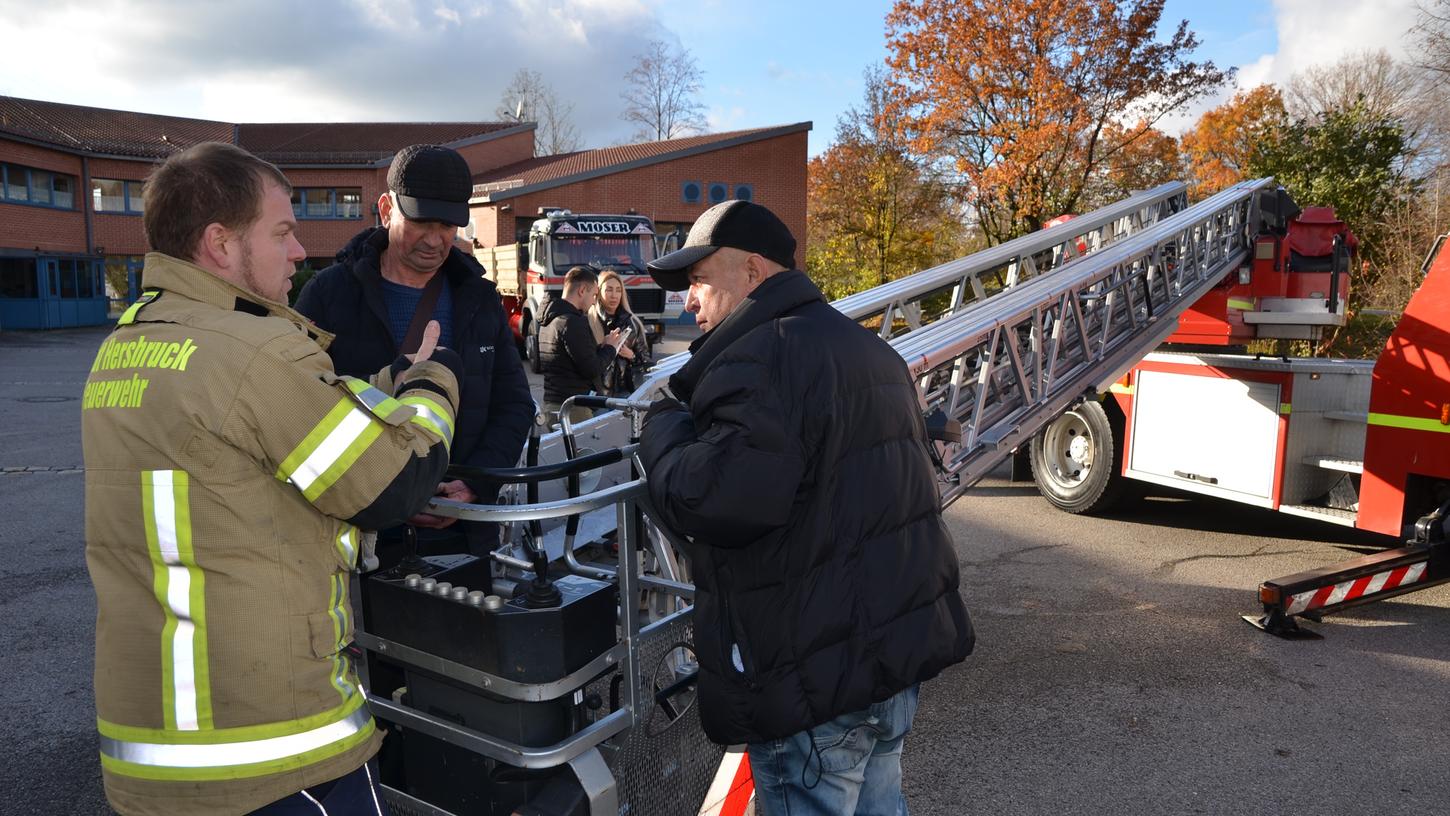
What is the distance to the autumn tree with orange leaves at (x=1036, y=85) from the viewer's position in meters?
19.1

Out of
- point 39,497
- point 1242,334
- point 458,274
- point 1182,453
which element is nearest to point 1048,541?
point 1182,453

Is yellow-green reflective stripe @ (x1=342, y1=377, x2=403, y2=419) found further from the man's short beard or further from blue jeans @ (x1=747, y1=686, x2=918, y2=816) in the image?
blue jeans @ (x1=747, y1=686, x2=918, y2=816)

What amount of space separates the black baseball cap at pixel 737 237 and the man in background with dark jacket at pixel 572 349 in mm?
3899

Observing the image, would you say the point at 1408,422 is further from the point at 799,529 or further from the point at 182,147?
the point at 182,147

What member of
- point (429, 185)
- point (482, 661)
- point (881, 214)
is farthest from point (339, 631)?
point (881, 214)

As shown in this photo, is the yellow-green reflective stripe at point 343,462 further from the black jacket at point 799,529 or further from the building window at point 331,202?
the building window at point 331,202

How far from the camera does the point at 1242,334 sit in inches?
306

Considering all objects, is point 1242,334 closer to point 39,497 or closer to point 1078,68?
point 39,497

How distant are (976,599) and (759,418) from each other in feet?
14.1

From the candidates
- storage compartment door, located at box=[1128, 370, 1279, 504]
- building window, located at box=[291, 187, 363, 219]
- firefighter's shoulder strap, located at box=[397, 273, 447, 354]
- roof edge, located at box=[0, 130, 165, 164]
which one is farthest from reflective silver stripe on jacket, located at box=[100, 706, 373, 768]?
building window, located at box=[291, 187, 363, 219]

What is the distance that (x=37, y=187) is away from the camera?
96.3ft

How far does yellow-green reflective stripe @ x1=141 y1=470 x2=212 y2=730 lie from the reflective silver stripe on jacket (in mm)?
43

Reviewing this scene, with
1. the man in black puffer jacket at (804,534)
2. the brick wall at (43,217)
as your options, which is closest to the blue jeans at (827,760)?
the man in black puffer jacket at (804,534)

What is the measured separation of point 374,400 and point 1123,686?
13.2ft
